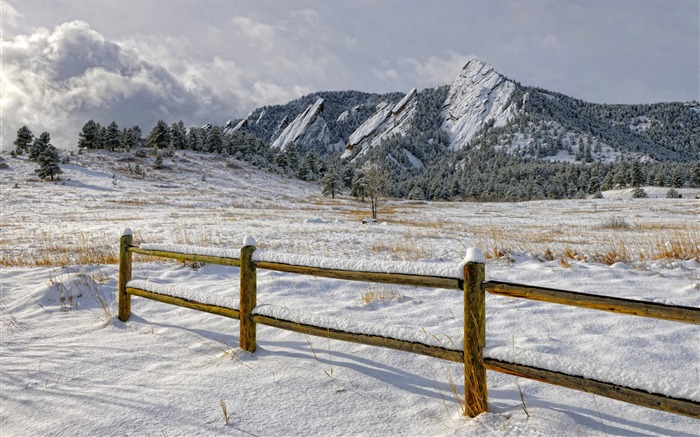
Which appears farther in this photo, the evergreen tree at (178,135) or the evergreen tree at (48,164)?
the evergreen tree at (178,135)

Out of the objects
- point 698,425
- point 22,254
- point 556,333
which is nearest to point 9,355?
point 556,333

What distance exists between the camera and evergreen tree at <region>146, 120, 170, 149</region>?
87188mm

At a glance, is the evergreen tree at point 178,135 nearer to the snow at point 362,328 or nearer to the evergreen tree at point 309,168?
the evergreen tree at point 309,168

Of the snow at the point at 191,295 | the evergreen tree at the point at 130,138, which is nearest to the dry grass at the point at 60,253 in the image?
the snow at the point at 191,295

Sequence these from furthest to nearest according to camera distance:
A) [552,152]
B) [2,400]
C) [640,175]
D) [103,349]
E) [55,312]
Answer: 1. [552,152]
2. [640,175]
3. [55,312]
4. [103,349]
5. [2,400]

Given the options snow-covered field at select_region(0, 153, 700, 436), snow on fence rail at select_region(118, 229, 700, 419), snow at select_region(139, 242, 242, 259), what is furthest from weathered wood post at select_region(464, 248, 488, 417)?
snow at select_region(139, 242, 242, 259)

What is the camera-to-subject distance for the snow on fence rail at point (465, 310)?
2.39 metres

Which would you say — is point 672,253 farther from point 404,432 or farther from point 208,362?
point 208,362

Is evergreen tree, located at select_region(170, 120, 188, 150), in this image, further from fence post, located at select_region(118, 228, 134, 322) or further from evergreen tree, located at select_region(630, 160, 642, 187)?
evergreen tree, located at select_region(630, 160, 642, 187)

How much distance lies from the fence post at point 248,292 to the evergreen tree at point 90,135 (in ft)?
308

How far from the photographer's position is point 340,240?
1521 cm

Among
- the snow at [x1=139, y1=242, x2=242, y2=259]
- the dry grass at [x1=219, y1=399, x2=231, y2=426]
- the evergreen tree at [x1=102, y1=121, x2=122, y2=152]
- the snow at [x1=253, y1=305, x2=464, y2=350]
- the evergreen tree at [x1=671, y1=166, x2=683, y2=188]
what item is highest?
the evergreen tree at [x1=102, y1=121, x2=122, y2=152]

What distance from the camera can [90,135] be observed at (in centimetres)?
8125

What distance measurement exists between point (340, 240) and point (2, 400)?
38.2ft
